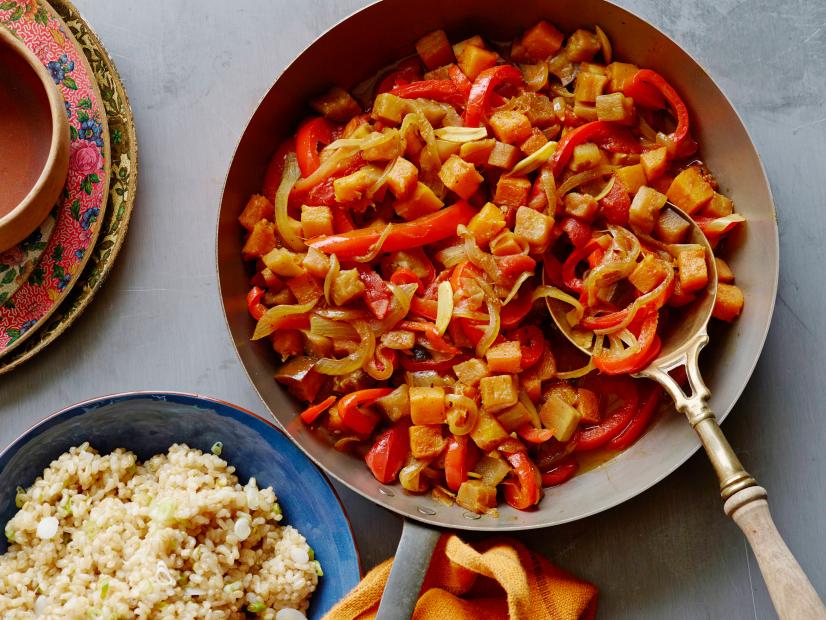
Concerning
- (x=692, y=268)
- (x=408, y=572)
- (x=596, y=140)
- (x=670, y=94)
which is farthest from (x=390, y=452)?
(x=670, y=94)

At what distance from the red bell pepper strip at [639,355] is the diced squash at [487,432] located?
13.4 inches

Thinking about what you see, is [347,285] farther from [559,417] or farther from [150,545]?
[150,545]

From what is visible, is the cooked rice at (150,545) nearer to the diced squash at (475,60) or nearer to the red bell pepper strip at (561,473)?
the red bell pepper strip at (561,473)

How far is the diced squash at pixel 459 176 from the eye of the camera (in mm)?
2268

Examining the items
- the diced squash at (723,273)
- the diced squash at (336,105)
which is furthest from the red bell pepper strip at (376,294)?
the diced squash at (723,273)

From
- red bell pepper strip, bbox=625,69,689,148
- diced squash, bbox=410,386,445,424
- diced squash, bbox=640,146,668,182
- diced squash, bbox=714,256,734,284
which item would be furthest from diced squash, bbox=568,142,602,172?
diced squash, bbox=410,386,445,424

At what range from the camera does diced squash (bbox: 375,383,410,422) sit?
7.61 ft

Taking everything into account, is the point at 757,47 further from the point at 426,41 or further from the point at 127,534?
the point at 127,534

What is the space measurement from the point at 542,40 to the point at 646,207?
2.08 feet

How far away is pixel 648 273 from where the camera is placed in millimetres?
2211

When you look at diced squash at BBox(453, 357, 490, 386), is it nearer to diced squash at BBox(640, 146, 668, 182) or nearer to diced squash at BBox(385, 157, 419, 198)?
diced squash at BBox(385, 157, 419, 198)

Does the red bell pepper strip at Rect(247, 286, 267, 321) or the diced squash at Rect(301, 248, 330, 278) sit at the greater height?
the diced squash at Rect(301, 248, 330, 278)

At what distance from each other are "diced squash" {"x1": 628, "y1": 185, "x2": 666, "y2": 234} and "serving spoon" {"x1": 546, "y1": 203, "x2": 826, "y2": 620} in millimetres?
62

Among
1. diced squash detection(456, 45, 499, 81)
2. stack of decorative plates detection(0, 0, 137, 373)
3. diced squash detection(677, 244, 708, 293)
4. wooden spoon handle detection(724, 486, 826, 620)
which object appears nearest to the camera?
wooden spoon handle detection(724, 486, 826, 620)
